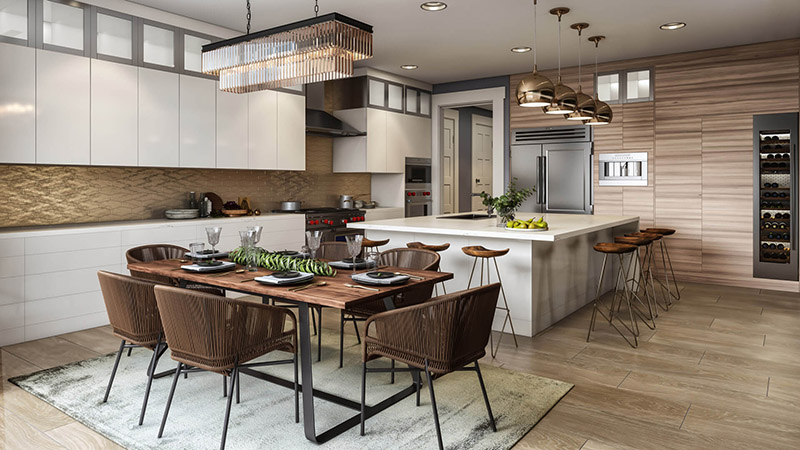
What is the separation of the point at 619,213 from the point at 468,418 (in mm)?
4945

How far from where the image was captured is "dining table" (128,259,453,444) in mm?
2361

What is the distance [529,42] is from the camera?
5809 mm

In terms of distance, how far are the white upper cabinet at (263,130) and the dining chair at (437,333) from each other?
3.60 metres

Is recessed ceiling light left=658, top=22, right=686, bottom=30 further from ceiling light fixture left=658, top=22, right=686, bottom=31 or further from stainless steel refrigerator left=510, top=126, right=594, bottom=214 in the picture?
stainless steel refrigerator left=510, top=126, right=594, bottom=214

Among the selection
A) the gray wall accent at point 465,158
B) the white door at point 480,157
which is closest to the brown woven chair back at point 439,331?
the gray wall accent at point 465,158

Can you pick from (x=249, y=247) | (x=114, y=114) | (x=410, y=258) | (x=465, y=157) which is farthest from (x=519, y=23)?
(x=465, y=157)

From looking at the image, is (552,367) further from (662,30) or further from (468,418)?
(662,30)

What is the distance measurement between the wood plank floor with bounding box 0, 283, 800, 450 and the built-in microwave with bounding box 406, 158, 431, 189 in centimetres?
361

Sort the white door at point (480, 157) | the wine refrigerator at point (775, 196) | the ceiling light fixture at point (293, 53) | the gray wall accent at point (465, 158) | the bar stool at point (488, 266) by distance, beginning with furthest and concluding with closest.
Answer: the white door at point (480, 157), the gray wall accent at point (465, 158), the wine refrigerator at point (775, 196), the bar stool at point (488, 266), the ceiling light fixture at point (293, 53)

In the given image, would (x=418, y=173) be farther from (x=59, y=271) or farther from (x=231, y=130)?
(x=59, y=271)

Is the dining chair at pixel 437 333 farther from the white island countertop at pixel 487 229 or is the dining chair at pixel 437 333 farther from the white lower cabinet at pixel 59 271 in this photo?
the white lower cabinet at pixel 59 271

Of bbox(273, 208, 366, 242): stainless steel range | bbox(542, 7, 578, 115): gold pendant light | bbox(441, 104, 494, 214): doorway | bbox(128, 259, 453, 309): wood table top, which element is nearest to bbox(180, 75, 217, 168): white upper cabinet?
bbox(273, 208, 366, 242): stainless steel range

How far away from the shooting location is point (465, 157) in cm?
953

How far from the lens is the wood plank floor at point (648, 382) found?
8.05 ft
